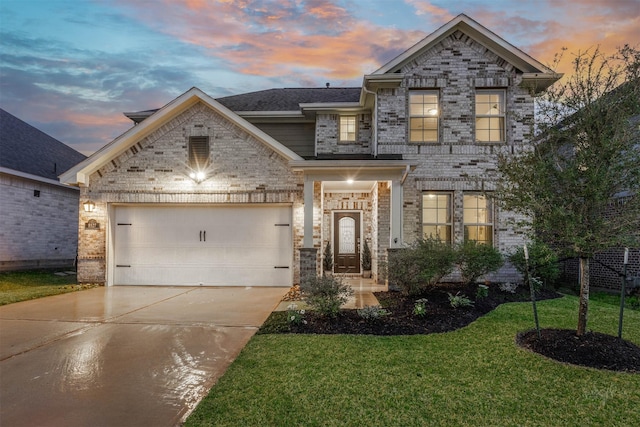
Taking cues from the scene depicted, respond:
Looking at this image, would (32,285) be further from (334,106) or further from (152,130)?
(334,106)

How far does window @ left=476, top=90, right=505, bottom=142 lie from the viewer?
955 centimetres

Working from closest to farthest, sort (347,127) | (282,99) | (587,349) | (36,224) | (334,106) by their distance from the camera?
(587,349)
(334,106)
(347,127)
(36,224)
(282,99)

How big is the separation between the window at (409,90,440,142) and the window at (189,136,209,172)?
5616mm

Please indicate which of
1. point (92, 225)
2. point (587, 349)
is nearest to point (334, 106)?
point (92, 225)

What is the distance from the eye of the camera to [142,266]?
984 centimetres

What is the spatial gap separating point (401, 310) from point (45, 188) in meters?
13.4

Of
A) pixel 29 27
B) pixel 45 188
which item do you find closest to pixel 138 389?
pixel 45 188

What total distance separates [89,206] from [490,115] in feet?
36.6

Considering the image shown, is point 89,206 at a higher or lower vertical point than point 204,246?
higher

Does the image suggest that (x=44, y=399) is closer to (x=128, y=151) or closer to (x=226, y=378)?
(x=226, y=378)

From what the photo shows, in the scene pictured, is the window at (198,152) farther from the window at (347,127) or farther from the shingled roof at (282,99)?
the window at (347,127)

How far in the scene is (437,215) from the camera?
954 centimetres

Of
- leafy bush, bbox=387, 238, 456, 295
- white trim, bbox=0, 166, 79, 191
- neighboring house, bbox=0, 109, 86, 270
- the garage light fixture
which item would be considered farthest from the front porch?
neighboring house, bbox=0, 109, 86, 270

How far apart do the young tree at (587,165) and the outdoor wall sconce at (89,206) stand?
994 cm
